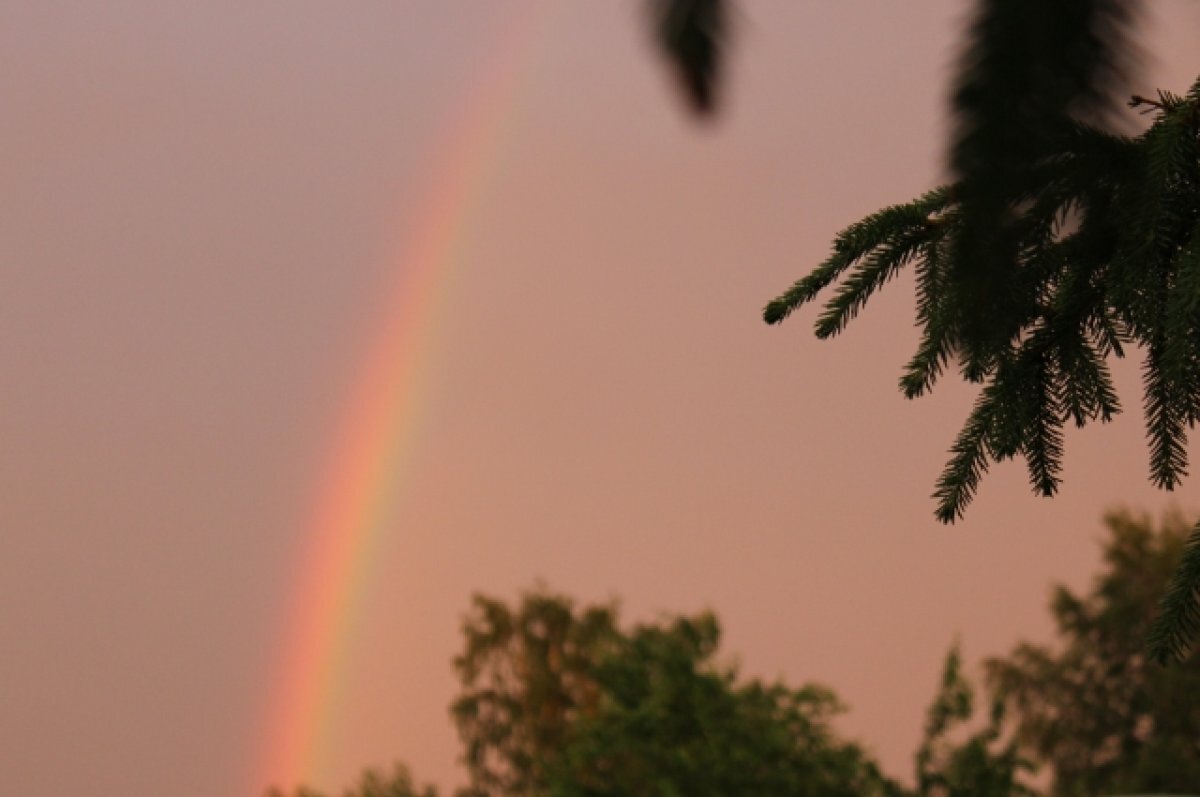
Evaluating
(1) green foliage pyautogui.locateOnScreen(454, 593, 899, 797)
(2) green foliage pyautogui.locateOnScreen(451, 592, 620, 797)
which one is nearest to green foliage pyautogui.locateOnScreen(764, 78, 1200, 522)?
(1) green foliage pyautogui.locateOnScreen(454, 593, 899, 797)

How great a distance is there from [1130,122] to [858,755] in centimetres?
3623

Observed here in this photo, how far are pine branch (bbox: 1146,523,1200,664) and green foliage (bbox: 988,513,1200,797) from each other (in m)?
52.2

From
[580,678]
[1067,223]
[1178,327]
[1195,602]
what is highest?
[580,678]

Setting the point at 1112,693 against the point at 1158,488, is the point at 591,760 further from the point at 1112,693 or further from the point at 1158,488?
the point at 1158,488

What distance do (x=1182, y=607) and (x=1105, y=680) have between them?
5498 centimetres

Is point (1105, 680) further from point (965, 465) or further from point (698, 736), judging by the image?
point (965, 465)

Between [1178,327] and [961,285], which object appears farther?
[1178,327]

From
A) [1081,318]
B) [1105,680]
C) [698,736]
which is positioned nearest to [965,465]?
[1081,318]

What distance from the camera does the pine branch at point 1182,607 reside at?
470 centimetres

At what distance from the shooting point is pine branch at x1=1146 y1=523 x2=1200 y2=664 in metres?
4.70

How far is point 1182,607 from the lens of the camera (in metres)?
4.72

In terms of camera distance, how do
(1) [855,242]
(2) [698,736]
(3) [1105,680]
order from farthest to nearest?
(3) [1105,680], (2) [698,736], (1) [855,242]

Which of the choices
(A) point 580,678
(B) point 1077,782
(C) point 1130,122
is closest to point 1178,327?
(C) point 1130,122

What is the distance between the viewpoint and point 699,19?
1.08 m
